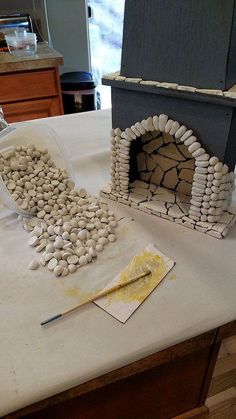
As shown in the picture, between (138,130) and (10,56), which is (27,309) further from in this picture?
(10,56)

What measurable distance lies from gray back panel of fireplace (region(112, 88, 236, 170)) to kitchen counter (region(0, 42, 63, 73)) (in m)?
1.29

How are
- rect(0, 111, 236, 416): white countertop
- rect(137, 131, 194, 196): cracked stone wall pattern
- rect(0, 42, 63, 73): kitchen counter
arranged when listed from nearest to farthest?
1. rect(0, 111, 236, 416): white countertop
2. rect(137, 131, 194, 196): cracked stone wall pattern
3. rect(0, 42, 63, 73): kitchen counter

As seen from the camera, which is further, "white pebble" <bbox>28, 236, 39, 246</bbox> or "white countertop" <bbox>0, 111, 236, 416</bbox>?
"white pebble" <bbox>28, 236, 39, 246</bbox>

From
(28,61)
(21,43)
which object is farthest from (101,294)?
(21,43)

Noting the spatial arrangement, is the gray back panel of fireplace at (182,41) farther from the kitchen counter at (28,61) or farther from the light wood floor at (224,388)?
the kitchen counter at (28,61)

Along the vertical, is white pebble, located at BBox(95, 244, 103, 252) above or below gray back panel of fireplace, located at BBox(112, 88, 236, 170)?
below

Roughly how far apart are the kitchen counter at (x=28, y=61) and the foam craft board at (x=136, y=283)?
1535 millimetres

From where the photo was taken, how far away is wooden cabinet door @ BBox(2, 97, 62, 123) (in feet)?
6.65

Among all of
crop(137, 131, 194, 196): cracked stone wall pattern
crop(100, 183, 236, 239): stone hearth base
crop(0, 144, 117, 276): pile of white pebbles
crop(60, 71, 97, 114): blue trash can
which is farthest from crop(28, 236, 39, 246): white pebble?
crop(60, 71, 97, 114): blue trash can

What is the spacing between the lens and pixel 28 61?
1898 millimetres

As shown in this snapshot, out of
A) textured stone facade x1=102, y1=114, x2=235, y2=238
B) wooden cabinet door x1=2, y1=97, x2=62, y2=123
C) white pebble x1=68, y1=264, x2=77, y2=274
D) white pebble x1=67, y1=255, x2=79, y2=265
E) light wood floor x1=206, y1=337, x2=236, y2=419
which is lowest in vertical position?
light wood floor x1=206, y1=337, x2=236, y2=419

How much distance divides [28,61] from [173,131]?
1.44 metres

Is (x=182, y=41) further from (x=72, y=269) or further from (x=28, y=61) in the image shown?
(x=28, y=61)

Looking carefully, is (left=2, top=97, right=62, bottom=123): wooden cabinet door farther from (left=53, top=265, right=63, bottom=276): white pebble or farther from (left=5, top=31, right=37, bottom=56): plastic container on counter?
(left=53, top=265, right=63, bottom=276): white pebble
